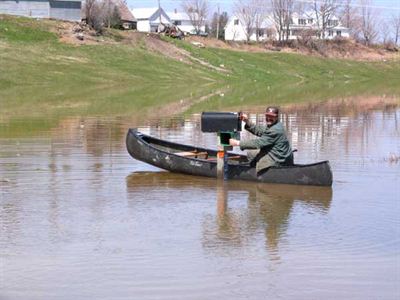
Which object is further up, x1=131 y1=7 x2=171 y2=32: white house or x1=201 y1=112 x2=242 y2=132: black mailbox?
x1=131 y1=7 x2=171 y2=32: white house

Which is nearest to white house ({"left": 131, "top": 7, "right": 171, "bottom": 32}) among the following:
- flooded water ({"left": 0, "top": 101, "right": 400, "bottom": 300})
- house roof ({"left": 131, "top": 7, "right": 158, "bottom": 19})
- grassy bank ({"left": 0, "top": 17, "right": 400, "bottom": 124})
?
house roof ({"left": 131, "top": 7, "right": 158, "bottom": 19})

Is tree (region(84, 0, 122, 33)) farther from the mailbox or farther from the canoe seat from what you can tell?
the mailbox

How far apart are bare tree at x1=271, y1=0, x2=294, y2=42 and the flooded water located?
7449 centimetres

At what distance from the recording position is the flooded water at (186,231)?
31.2 feet

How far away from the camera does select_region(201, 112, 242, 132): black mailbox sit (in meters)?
15.8

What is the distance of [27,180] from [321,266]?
24.6 feet

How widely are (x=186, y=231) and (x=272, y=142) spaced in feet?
12.6

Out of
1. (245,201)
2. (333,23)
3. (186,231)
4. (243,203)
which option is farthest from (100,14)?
(186,231)

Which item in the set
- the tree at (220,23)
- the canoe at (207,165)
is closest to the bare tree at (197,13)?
the tree at (220,23)

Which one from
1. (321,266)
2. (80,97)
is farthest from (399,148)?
(80,97)

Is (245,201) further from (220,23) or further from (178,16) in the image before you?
(178,16)

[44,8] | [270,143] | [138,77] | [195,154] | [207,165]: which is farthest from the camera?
[44,8]

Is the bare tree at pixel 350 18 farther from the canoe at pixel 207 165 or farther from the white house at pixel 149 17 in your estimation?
the canoe at pixel 207 165

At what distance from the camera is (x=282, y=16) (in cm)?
9806
